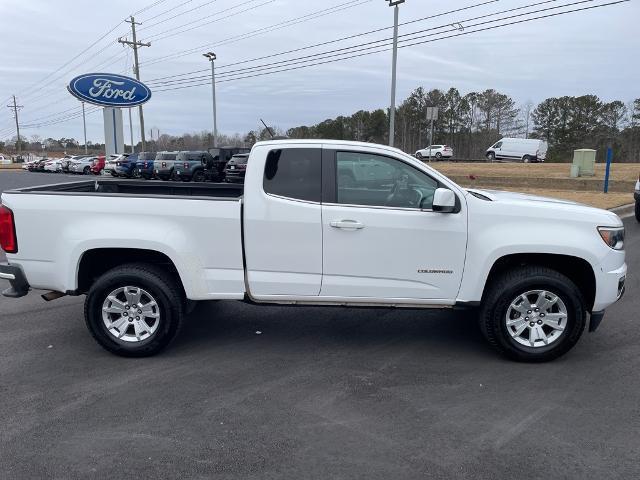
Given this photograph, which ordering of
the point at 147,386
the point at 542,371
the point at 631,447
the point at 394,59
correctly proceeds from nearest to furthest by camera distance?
the point at 631,447, the point at 147,386, the point at 542,371, the point at 394,59

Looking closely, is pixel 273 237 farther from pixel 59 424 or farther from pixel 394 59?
pixel 394 59

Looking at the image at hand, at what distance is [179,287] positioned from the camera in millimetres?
5000

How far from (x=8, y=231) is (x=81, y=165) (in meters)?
40.4

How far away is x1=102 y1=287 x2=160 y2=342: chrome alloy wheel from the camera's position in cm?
486

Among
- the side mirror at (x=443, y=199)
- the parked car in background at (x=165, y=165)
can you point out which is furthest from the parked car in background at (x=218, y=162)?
the side mirror at (x=443, y=199)

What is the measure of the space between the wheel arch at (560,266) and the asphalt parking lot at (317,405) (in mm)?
607

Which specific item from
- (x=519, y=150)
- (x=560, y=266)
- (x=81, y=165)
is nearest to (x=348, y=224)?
(x=560, y=266)

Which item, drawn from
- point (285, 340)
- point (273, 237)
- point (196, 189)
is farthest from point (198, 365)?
point (196, 189)

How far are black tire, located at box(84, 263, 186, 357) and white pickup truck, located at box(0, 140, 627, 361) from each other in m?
0.01

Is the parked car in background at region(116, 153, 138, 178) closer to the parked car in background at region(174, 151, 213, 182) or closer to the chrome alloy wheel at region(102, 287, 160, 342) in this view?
the parked car in background at region(174, 151, 213, 182)

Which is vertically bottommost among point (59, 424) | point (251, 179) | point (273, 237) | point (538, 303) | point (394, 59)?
point (59, 424)

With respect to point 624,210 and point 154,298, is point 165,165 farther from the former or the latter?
point 154,298

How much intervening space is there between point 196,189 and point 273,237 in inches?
83.0

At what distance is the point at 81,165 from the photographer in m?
41.7
